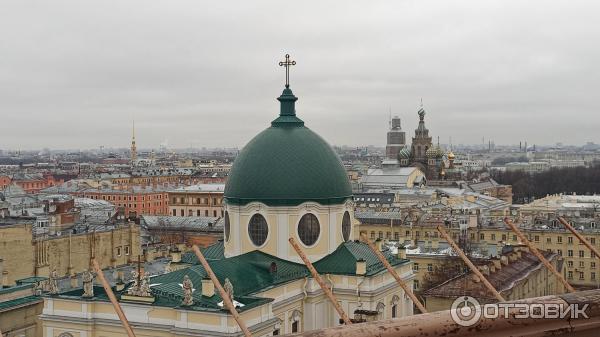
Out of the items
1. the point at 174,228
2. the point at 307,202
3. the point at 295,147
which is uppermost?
the point at 295,147

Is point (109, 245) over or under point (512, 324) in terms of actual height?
under

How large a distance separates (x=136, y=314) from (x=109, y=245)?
90.4ft

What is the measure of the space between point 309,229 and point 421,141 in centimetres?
9877

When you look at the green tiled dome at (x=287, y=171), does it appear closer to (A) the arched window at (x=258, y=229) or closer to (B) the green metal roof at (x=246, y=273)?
(A) the arched window at (x=258, y=229)

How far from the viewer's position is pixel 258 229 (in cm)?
2539

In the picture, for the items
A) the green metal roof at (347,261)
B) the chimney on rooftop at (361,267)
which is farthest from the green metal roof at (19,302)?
the chimney on rooftop at (361,267)

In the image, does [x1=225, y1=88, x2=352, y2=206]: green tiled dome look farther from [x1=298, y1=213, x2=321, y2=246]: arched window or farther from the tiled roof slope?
the tiled roof slope

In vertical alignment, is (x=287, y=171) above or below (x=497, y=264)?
above

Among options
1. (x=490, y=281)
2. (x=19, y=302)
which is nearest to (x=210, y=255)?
(x=19, y=302)

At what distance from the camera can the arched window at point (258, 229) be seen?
25281 millimetres

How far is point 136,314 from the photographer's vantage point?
776 inches

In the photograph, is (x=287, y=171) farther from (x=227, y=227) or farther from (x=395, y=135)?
(x=395, y=135)

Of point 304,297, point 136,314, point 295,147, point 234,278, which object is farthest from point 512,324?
point 295,147

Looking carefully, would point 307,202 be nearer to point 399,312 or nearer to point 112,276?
point 399,312
